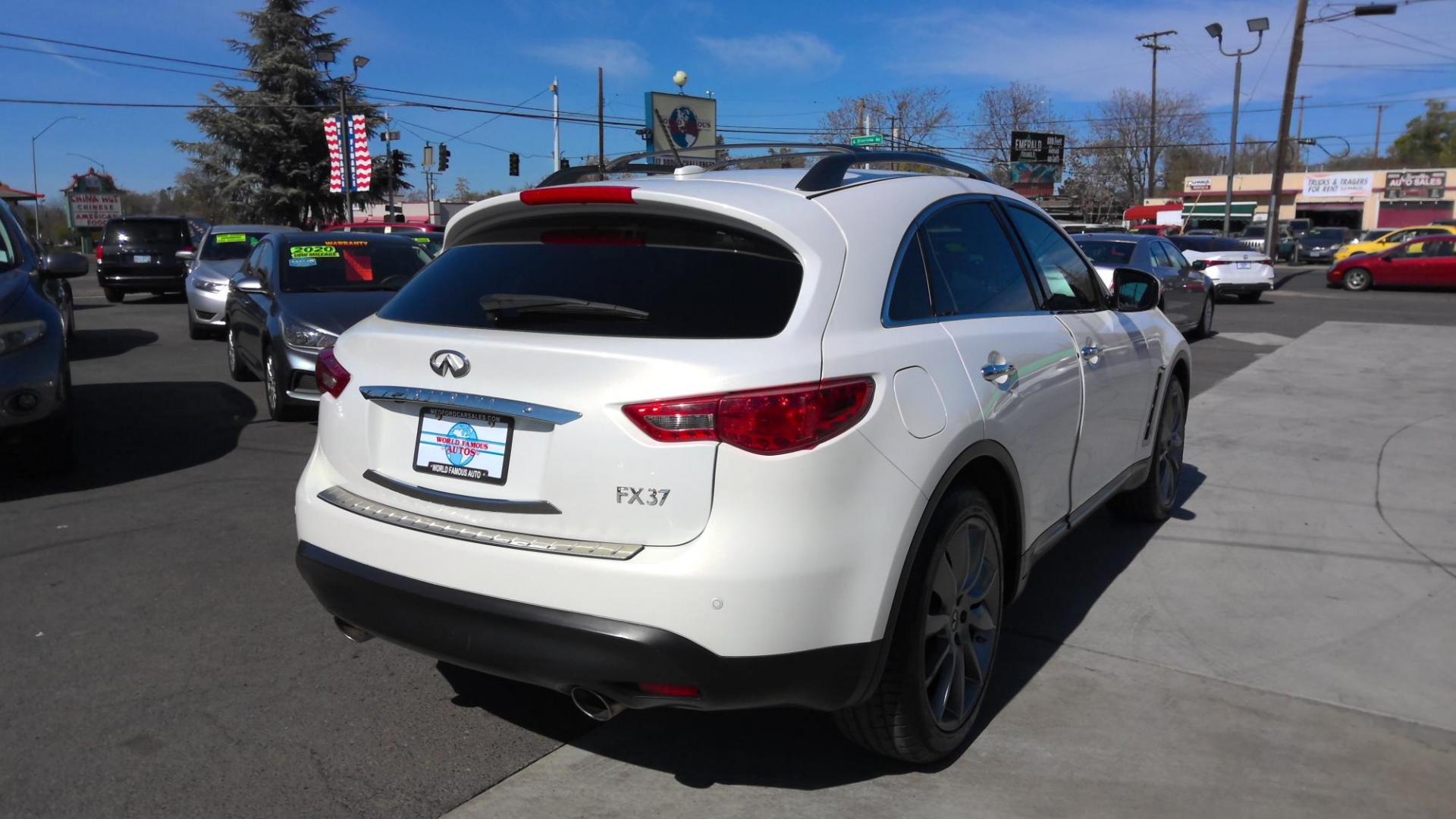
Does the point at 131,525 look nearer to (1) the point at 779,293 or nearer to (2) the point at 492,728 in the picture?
(2) the point at 492,728

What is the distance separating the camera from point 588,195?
3047 mm

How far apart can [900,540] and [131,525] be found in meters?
4.52

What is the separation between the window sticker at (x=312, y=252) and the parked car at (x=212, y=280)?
4.27 m

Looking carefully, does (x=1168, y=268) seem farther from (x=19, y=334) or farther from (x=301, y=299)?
(x=19, y=334)

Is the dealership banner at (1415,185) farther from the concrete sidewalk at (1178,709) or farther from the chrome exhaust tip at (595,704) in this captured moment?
the chrome exhaust tip at (595,704)

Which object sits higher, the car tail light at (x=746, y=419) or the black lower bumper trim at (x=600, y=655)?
the car tail light at (x=746, y=419)

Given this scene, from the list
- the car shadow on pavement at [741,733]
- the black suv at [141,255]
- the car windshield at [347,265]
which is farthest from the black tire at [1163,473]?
the black suv at [141,255]

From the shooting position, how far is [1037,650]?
4121 mm

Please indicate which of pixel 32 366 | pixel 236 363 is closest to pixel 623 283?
pixel 32 366

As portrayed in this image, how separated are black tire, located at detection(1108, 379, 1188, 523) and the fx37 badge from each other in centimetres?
364

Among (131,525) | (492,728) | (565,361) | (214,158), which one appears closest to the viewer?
(565,361)

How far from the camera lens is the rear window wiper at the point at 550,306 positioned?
111 inches

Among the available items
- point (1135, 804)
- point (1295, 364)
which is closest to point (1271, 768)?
point (1135, 804)

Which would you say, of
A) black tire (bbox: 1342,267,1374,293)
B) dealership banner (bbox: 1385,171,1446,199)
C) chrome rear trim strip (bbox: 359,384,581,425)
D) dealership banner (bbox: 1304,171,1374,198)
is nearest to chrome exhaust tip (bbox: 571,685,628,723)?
chrome rear trim strip (bbox: 359,384,581,425)
